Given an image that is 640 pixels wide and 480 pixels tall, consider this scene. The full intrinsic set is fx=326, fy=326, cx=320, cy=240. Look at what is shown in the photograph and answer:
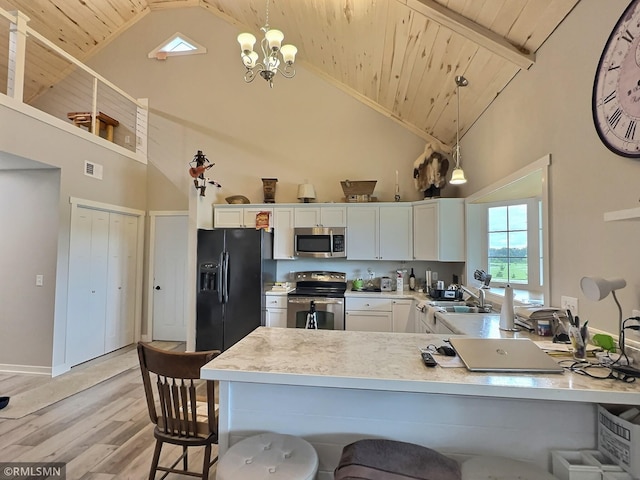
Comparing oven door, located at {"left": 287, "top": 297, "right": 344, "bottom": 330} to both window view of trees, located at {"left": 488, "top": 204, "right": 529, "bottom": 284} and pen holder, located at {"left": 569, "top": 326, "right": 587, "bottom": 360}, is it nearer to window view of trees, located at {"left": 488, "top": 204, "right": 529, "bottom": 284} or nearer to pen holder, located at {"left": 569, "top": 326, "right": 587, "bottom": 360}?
window view of trees, located at {"left": 488, "top": 204, "right": 529, "bottom": 284}

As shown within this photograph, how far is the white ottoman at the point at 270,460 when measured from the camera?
1.14 meters

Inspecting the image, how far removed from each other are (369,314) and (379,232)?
1.12 metres

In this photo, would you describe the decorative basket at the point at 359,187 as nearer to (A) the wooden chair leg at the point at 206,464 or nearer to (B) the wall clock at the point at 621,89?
(B) the wall clock at the point at 621,89

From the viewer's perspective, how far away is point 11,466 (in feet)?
6.99

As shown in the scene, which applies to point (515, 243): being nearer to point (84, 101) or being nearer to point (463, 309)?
point (463, 309)

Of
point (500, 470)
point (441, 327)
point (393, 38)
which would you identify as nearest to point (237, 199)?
point (393, 38)

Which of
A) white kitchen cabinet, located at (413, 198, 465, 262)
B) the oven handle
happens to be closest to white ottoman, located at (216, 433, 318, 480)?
the oven handle

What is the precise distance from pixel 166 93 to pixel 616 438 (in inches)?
247

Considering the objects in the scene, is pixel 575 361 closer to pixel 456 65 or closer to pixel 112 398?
pixel 456 65

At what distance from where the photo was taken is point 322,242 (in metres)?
4.51

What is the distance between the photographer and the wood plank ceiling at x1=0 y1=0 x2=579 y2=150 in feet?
7.65

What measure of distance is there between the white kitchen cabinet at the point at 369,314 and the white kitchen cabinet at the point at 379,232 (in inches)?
24.8

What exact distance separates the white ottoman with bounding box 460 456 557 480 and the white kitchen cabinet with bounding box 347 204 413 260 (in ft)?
11.0

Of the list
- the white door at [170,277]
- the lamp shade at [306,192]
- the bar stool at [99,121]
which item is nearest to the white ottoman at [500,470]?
the lamp shade at [306,192]
